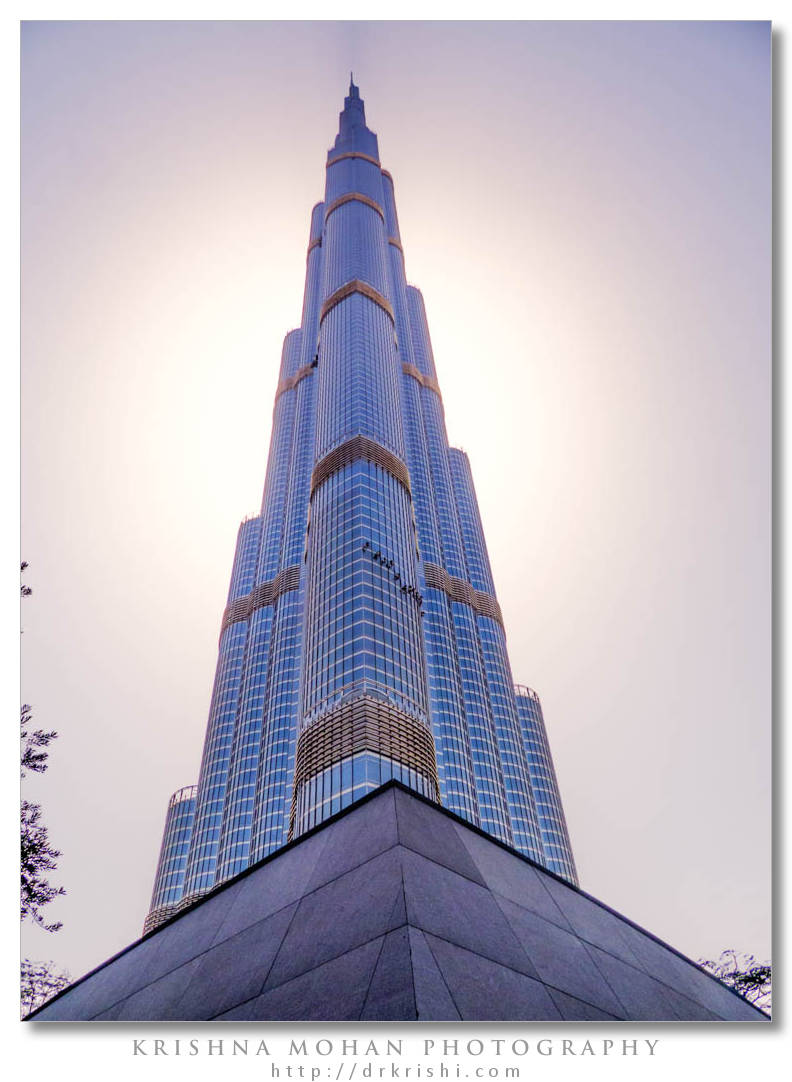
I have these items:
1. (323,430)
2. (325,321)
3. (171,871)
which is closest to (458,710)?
(323,430)

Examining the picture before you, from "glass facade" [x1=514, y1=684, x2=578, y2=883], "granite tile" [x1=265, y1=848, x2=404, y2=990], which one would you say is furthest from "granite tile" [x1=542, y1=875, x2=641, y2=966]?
"glass facade" [x1=514, y1=684, x2=578, y2=883]

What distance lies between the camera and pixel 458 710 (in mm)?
164375

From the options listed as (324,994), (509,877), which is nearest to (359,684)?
(509,877)

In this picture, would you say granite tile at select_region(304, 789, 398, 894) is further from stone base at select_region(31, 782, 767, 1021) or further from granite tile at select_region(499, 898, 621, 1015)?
granite tile at select_region(499, 898, 621, 1015)

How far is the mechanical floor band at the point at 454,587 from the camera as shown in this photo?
187 meters

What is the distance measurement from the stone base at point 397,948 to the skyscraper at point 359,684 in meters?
95.8

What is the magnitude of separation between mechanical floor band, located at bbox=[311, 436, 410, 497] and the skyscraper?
0.47m

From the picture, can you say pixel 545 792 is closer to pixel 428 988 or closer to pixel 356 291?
pixel 356 291

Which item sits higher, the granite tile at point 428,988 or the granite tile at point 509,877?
the granite tile at point 509,877

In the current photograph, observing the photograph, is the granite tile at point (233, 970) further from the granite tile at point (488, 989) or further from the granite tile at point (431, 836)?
the granite tile at point (488, 989)

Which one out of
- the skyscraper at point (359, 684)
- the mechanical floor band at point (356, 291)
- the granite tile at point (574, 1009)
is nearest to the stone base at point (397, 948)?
the granite tile at point (574, 1009)

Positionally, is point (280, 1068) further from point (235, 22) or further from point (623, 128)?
point (623, 128)

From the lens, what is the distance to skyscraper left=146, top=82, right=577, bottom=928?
12169 centimetres
